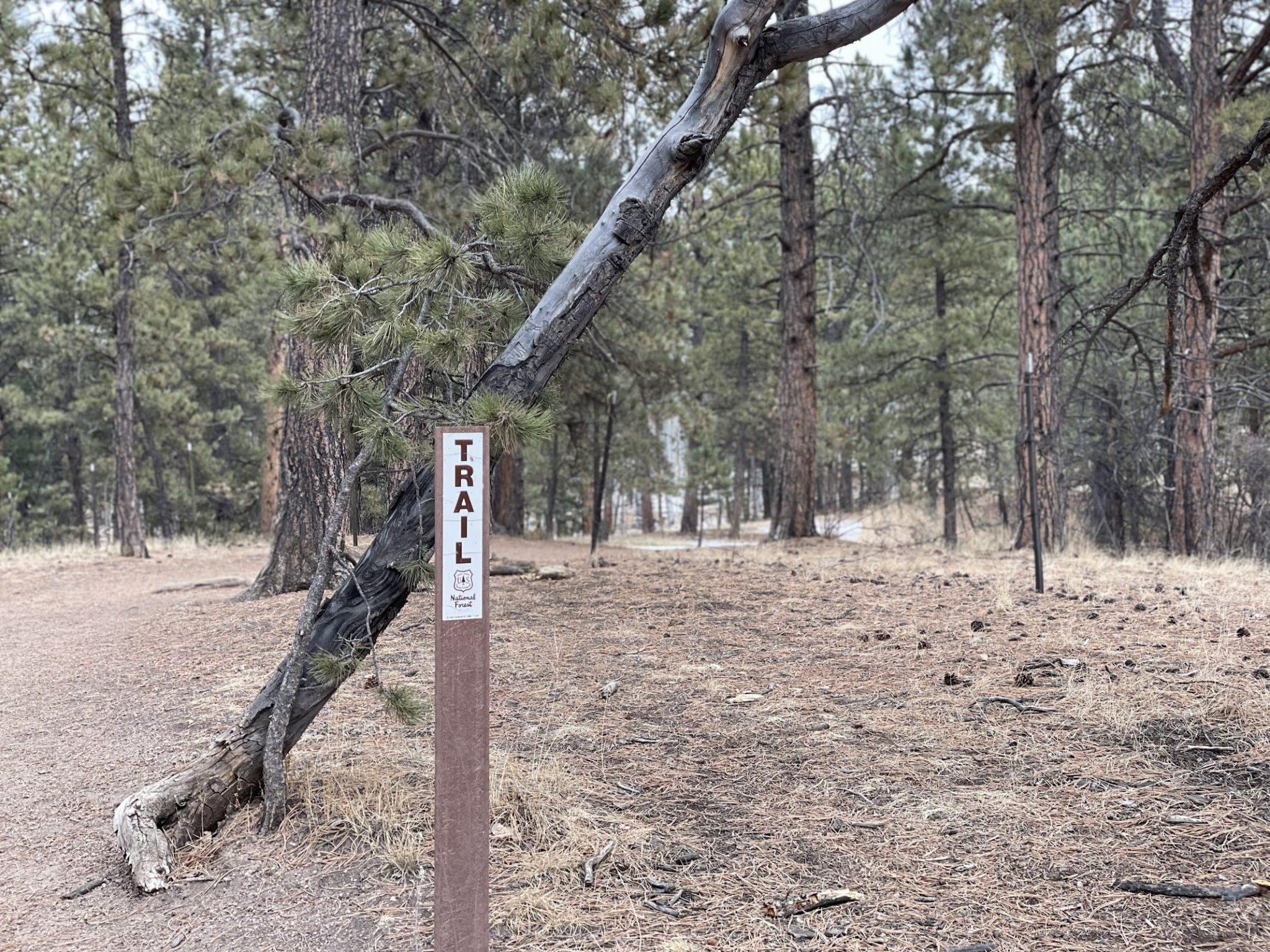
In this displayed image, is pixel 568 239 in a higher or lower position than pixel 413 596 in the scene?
higher

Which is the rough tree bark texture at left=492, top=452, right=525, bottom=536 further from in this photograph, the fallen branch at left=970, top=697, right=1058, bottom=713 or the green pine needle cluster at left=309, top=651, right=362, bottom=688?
the green pine needle cluster at left=309, top=651, right=362, bottom=688

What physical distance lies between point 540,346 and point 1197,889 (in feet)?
8.40

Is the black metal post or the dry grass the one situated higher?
the black metal post

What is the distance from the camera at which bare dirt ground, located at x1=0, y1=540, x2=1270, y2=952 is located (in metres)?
2.42

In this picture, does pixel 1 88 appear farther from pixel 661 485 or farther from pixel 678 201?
pixel 661 485

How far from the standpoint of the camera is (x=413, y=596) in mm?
7355

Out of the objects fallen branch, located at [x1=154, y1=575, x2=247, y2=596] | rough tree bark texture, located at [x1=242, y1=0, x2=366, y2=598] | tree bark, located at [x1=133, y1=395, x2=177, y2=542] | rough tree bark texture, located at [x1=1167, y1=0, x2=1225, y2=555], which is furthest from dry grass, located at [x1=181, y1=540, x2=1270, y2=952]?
tree bark, located at [x1=133, y1=395, x2=177, y2=542]

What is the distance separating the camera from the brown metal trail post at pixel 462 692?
6.95 feet

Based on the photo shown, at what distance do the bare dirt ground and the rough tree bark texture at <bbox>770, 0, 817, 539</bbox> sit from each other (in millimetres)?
5074

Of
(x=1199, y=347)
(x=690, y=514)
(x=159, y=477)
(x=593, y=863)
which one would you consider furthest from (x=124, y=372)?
(x=690, y=514)

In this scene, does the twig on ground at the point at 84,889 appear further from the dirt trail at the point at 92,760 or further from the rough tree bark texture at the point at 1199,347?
the rough tree bark texture at the point at 1199,347

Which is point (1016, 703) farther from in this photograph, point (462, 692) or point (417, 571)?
point (462, 692)

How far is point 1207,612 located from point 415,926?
17.9ft

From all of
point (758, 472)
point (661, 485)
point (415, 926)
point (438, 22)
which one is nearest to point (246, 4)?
point (438, 22)
